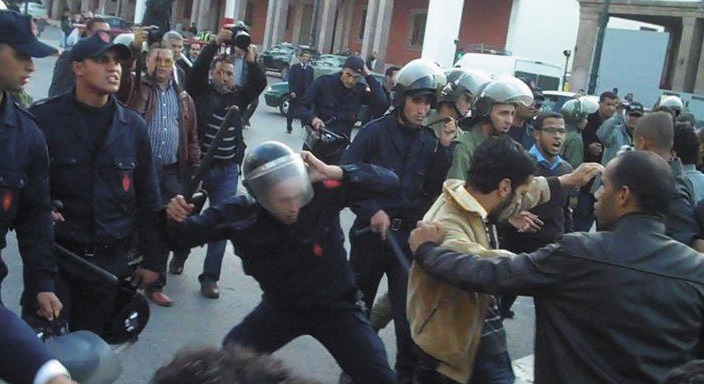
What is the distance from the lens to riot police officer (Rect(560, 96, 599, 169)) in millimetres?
9055

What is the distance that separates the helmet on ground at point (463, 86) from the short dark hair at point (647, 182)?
342 centimetres

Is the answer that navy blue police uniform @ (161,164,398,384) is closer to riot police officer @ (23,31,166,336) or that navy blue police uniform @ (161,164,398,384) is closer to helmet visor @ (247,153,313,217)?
helmet visor @ (247,153,313,217)

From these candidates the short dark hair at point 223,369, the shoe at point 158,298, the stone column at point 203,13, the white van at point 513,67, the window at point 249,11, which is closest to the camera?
the short dark hair at point 223,369

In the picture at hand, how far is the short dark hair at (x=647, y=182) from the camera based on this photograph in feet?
9.93

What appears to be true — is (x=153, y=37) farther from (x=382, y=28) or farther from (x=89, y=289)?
(x=382, y=28)

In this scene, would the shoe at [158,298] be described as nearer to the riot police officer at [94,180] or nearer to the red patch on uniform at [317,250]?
the riot police officer at [94,180]

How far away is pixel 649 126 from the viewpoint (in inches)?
216

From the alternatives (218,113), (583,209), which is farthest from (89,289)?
(583,209)

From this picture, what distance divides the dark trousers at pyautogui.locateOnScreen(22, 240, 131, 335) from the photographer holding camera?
8.65ft

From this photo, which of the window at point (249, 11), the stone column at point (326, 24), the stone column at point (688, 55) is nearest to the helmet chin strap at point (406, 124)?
the stone column at point (688, 55)

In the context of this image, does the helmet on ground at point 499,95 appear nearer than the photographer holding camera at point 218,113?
Yes

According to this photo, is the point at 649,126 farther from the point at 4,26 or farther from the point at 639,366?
the point at 4,26

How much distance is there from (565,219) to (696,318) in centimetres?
419

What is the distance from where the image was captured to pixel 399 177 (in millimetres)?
5543
